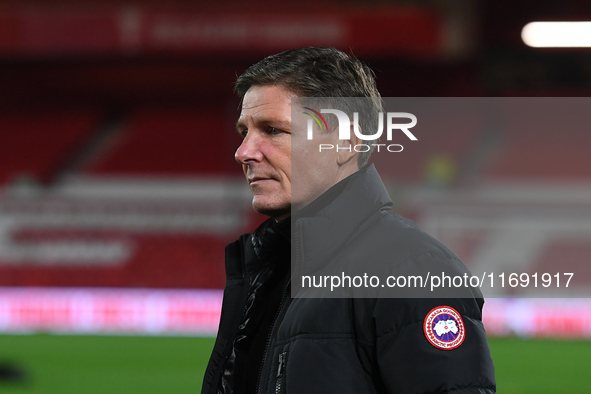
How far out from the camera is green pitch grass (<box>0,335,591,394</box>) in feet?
17.9

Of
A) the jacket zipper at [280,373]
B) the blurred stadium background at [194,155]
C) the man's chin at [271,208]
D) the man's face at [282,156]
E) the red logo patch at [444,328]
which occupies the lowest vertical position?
the jacket zipper at [280,373]

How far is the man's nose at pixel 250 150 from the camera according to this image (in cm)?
126

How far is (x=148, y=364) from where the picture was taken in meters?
6.44

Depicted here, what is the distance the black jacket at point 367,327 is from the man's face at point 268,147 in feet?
0.27

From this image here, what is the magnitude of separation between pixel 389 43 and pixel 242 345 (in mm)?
9901

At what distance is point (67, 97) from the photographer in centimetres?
1317

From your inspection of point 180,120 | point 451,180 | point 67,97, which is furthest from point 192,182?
point 451,180

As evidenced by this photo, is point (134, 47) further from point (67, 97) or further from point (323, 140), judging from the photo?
point (323, 140)

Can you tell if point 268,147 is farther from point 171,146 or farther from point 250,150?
point 171,146

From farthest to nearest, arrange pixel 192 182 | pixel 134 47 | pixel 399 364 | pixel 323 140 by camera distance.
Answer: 1. pixel 192 182
2. pixel 134 47
3. pixel 323 140
4. pixel 399 364

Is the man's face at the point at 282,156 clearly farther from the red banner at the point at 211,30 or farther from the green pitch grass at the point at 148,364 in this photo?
the red banner at the point at 211,30

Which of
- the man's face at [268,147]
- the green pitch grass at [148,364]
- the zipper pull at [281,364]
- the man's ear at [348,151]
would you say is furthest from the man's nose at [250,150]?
the green pitch grass at [148,364]

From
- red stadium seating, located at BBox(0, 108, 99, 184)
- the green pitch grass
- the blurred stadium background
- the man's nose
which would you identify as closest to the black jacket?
the man's nose

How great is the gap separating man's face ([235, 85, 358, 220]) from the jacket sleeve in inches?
12.0
